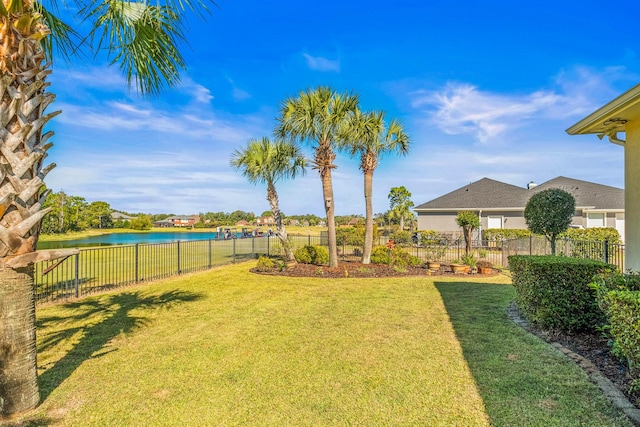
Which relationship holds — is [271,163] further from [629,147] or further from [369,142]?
[629,147]

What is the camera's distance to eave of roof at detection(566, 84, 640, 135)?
165 inches

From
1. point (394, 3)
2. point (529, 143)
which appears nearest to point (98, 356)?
point (394, 3)

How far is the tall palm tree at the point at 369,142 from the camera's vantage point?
39.9ft

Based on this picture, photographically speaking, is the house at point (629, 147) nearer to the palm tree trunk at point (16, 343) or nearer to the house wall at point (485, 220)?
the palm tree trunk at point (16, 343)

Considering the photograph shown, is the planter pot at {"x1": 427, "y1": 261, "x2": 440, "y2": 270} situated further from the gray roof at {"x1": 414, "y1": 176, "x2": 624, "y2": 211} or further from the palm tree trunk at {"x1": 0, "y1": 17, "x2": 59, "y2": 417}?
the gray roof at {"x1": 414, "y1": 176, "x2": 624, "y2": 211}

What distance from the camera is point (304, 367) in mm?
3715

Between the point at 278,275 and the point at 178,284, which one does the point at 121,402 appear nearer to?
the point at 178,284

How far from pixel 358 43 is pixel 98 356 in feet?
36.9

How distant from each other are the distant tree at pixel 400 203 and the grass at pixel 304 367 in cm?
2956

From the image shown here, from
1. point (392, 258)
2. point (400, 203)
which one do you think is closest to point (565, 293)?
point (392, 258)

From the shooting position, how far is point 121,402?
9.83 ft

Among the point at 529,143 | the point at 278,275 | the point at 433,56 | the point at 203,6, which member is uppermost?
the point at 433,56

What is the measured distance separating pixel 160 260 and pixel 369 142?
1017 cm

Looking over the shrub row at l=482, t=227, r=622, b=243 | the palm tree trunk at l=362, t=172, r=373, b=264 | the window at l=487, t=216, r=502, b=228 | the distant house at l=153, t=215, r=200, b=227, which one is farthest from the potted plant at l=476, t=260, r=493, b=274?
the distant house at l=153, t=215, r=200, b=227
